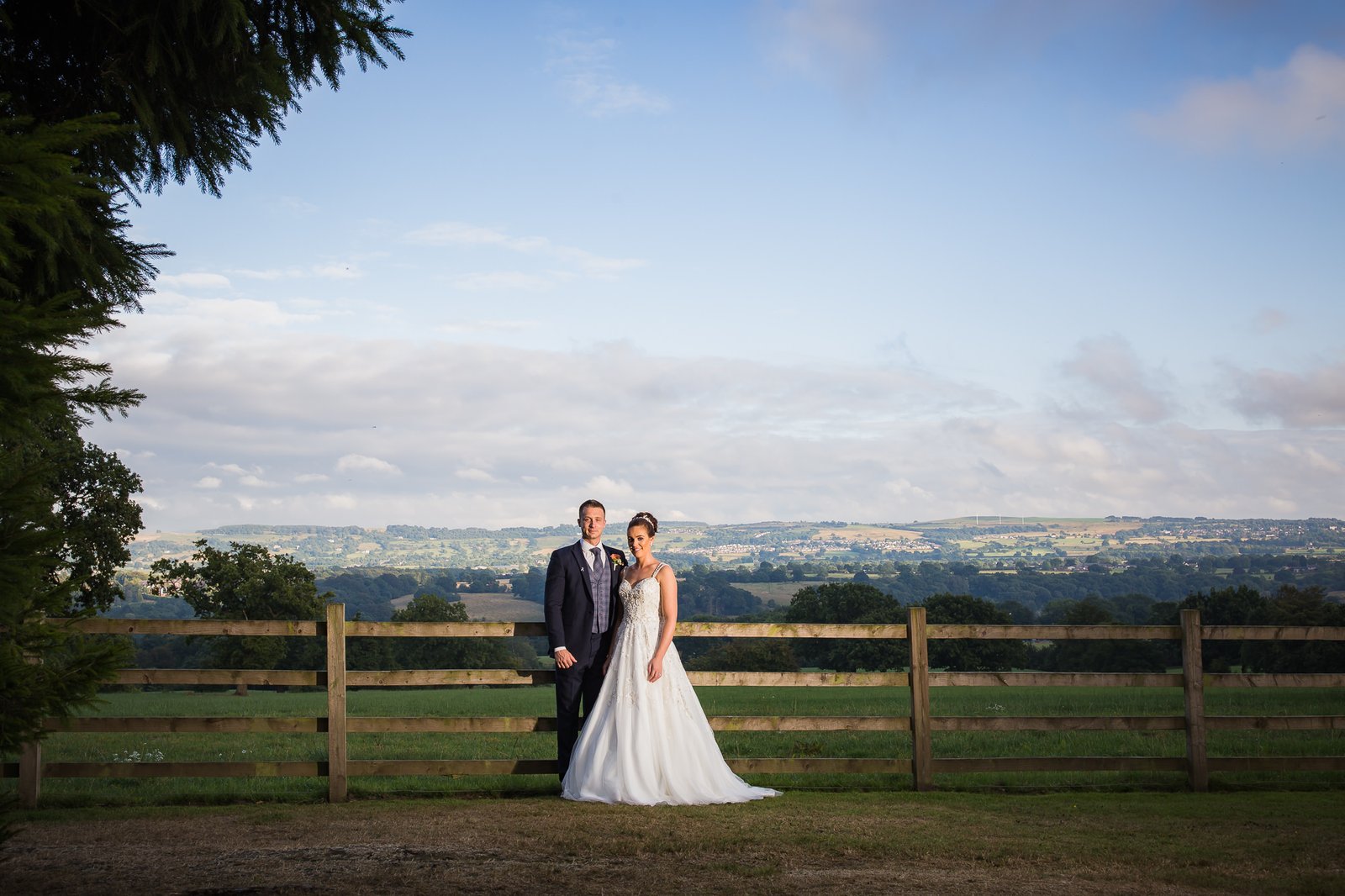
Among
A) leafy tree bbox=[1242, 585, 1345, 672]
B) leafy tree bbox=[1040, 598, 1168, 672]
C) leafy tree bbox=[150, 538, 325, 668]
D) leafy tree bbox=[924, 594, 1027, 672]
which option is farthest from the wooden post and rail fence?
leafy tree bbox=[150, 538, 325, 668]

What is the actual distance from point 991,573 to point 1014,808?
134594 millimetres

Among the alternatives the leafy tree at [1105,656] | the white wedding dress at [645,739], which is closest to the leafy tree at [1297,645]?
the leafy tree at [1105,656]

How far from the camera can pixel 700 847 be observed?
23.4 feet

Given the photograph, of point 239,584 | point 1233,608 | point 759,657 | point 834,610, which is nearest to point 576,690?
point 759,657

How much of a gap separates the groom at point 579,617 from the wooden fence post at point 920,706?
2677 mm

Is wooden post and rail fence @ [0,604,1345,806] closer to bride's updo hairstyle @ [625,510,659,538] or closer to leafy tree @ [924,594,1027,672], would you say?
bride's updo hairstyle @ [625,510,659,538]

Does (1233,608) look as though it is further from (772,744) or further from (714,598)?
(714,598)

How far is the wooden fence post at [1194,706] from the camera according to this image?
9.86 m

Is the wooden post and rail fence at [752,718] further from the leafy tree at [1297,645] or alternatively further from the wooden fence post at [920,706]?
the leafy tree at [1297,645]

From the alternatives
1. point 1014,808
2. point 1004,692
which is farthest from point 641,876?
point 1004,692

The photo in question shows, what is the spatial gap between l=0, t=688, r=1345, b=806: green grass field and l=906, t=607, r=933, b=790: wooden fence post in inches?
11.5

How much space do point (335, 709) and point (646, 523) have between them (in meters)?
3.02

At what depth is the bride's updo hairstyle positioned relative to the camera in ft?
30.3

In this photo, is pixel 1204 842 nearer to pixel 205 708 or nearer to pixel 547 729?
pixel 547 729
